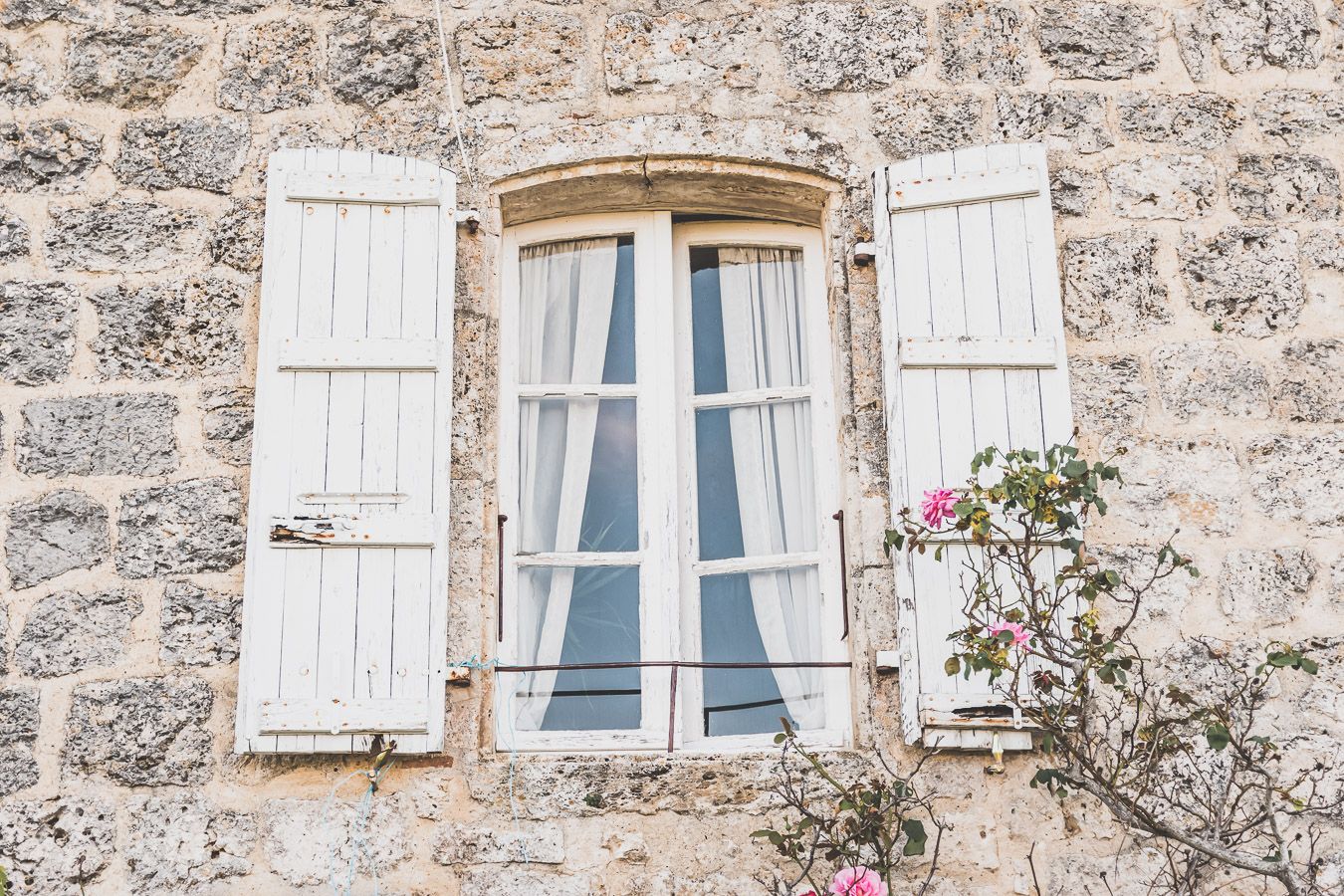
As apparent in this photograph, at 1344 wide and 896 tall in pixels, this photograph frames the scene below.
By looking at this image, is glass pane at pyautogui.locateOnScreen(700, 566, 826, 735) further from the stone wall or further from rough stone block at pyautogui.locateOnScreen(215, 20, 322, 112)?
rough stone block at pyautogui.locateOnScreen(215, 20, 322, 112)

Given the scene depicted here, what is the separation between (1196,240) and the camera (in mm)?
3998

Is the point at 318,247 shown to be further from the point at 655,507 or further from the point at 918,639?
the point at 918,639

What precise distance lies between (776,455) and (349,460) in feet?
3.36

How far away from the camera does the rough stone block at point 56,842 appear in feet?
11.5

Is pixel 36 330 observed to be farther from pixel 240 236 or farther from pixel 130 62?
pixel 130 62

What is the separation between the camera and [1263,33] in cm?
420

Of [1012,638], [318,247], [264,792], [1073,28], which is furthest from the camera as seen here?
[1073,28]

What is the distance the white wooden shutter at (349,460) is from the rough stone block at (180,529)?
15 centimetres

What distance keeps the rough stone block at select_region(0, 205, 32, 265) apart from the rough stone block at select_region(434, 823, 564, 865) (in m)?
1.74

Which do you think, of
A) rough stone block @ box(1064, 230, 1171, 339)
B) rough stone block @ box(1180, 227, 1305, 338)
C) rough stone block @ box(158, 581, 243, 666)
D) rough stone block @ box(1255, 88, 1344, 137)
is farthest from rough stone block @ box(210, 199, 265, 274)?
rough stone block @ box(1255, 88, 1344, 137)

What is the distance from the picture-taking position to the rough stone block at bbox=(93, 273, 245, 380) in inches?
154

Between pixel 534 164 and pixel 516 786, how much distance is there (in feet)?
4.88

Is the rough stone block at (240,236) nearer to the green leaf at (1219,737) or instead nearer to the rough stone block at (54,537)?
the rough stone block at (54,537)

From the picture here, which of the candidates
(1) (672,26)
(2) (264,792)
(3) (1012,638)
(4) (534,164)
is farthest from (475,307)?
(3) (1012,638)
